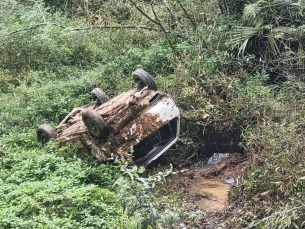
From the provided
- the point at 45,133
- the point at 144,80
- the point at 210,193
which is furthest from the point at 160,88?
the point at 210,193

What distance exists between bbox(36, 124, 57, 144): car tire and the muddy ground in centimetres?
243

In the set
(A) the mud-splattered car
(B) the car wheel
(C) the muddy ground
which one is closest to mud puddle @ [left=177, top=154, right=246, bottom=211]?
(C) the muddy ground

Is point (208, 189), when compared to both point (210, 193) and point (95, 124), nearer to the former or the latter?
point (210, 193)

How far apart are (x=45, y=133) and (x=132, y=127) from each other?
201cm

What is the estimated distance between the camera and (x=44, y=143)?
8250mm

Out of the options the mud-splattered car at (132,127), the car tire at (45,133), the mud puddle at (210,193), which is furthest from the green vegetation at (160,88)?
the mud puddle at (210,193)

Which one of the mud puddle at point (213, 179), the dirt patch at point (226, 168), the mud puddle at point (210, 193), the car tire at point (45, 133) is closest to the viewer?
the mud puddle at point (210, 193)

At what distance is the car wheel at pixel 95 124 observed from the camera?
685 centimetres

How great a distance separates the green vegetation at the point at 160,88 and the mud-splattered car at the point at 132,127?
0.31 m

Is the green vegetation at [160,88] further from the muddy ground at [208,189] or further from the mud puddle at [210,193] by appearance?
the mud puddle at [210,193]

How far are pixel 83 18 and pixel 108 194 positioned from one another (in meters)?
9.87

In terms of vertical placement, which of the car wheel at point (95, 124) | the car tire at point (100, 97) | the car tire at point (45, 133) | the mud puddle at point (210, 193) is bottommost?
the mud puddle at point (210, 193)

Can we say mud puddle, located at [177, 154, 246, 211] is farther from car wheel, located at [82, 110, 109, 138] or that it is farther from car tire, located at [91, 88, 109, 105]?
car tire, located at [91, 88, 109, 105]

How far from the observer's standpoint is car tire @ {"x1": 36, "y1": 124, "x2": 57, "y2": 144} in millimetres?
7965
